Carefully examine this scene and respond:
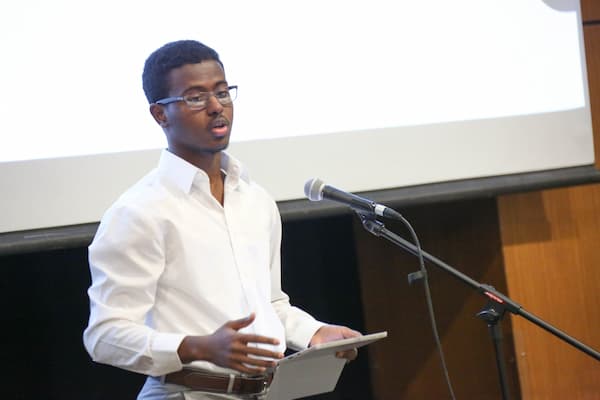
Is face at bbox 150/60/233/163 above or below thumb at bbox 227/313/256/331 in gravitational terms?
above

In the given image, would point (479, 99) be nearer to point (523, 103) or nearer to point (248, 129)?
point (523, 103)

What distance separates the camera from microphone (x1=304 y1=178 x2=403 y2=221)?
2029 mm

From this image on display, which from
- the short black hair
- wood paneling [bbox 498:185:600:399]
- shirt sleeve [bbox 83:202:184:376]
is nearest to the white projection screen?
wood paneling [bbox 498:185:600:399]

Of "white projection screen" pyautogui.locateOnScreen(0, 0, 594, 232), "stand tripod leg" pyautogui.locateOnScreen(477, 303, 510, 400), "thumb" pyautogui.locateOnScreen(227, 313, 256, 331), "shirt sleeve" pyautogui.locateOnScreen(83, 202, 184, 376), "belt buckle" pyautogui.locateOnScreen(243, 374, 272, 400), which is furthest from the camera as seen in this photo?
"white projection screen" pyautogui.locateOnScreen(0, 0, 594, 232)

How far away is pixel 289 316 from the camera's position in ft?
7.44

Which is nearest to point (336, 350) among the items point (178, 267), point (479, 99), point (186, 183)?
point (178, 267)

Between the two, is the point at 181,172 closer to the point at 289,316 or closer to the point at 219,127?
the point at 219,127

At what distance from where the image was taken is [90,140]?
271 centimetres

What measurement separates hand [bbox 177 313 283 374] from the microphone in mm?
479

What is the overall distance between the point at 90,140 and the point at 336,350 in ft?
4.31

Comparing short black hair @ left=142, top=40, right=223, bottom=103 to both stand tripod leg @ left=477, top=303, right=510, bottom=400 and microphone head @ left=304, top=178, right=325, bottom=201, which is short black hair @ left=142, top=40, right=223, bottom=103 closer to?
microphone head @ left=304, top=178, right=325, bottom=201

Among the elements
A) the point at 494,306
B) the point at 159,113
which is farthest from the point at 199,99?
the point at 494,306

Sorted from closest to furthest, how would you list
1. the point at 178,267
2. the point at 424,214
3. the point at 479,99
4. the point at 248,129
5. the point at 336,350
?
the point at 336,350
the point at 178,267
the point at 248,129
the point at 479,99
the point at 424,214

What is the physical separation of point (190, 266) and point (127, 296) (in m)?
0.18
